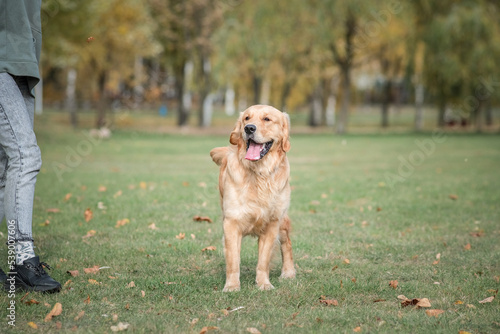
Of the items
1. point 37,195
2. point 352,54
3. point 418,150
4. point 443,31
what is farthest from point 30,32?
point 352,54

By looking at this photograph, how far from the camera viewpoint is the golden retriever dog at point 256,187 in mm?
4215

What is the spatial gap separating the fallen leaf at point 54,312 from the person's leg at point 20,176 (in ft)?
1.24

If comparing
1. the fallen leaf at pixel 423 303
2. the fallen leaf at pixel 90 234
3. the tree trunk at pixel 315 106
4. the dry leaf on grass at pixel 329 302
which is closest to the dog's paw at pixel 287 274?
the dry leaf on grass at pixel 329 302

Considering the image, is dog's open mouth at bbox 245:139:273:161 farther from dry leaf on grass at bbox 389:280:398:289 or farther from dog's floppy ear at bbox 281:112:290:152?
dry leaf on grass at bbox 389:280:398:289

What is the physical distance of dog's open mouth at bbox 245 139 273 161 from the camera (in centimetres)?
420

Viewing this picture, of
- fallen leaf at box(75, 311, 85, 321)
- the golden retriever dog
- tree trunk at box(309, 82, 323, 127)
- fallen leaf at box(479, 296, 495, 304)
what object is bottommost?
fallen leaf at box(479, 296, 495, 304)

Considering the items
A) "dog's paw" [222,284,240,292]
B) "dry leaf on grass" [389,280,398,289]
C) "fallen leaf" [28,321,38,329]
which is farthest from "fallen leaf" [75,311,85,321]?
"dry leaf on grass" [389,280,398,289]

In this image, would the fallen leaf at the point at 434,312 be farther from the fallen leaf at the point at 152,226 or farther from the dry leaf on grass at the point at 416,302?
the fallen leaf at the point at 152,226

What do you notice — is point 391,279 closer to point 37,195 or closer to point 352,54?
point 37,195

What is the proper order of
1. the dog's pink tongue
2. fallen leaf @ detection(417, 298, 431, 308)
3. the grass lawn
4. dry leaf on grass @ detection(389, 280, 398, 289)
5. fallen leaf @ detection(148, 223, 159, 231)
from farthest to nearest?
fallen leaf @ detection(148, 223, 159, 231)
dry leaf on grass @ detection(389, 280, 398, 289)
the dog's pink tongue
fallen leaf @ detection(417, 298, 431, 308)
the grass lawn

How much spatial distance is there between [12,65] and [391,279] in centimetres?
333

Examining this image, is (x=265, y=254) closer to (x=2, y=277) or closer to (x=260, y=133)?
(x=260, y=133)

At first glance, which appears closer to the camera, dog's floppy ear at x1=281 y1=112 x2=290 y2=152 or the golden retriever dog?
the golden retriever dog

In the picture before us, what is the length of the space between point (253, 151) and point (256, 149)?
0.03 meters
